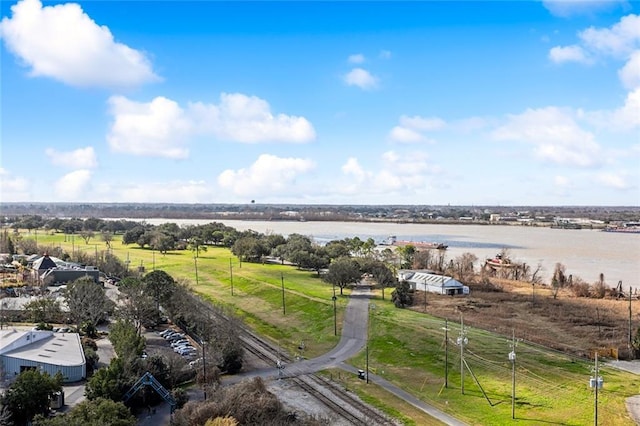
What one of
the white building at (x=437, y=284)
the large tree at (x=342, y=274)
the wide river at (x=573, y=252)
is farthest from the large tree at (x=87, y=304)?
the wide river at (x=573, y=252)

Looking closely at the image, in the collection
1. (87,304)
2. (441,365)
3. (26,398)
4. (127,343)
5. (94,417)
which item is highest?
(127,343)

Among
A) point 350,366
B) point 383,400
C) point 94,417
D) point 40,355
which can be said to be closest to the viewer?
point 94,417

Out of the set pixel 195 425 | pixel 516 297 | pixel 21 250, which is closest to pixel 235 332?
pixel 195 425

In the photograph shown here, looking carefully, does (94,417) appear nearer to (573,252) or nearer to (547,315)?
(547,315)

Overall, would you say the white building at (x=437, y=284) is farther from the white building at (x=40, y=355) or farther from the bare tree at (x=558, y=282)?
the white building at (x=40, y=355)

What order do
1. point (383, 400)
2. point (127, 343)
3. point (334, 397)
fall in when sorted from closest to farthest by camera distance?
point (383, 400) → point (334, 397) → point (127, 343)

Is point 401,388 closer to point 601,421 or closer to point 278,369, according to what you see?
point 278,369

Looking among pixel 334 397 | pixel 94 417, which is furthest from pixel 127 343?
pixel 334 397

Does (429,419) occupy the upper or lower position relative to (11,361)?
lower
